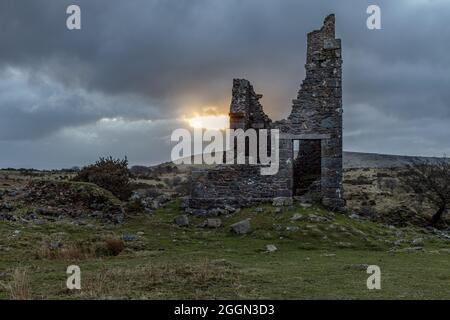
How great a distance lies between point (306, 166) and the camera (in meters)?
25.8

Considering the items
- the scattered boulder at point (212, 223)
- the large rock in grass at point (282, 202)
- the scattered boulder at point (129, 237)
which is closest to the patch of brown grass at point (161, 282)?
the scattered boulder at point (129, 237)

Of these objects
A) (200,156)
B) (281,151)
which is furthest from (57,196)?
(281,151)

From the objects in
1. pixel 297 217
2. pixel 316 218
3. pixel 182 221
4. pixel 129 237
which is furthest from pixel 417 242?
pixel 129 237

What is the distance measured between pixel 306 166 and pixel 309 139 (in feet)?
9.99

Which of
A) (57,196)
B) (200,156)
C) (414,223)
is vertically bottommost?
(414,223)

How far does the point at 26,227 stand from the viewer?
18.0m

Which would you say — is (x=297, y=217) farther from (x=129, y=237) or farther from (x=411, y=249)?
(x=129, y=237)

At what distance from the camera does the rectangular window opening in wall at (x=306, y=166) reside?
2520 centimetres

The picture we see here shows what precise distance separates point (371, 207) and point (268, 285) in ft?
72.8

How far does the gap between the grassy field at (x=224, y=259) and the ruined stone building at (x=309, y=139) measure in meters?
1.46

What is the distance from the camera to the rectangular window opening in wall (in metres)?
25.2
